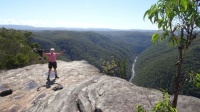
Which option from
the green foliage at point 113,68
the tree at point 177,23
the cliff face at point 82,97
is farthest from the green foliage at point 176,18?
the green foliage at point 113,68

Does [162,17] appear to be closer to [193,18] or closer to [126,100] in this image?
[193,18]

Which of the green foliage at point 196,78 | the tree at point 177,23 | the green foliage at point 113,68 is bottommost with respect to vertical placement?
the green foliage at point 113,68

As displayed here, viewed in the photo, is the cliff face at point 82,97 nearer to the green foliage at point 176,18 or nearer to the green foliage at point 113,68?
the green foliage at point 176,18

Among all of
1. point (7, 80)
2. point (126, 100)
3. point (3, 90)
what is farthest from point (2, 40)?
point (126, 100)

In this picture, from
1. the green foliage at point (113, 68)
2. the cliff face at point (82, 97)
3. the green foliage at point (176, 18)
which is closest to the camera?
the green foliage at point (176, 18)

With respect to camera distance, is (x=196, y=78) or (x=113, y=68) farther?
(x=113, y=68)

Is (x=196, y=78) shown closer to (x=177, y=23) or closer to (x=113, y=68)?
(x=177, y=23)

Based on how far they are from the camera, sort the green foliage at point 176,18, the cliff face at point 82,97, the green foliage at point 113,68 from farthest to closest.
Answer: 1. the green foliage at point 113,68
2. the cliff face at point 82,97
3. the green foliage at point 176,18

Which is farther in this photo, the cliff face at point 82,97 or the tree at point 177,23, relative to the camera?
the cliff face at point 82,97

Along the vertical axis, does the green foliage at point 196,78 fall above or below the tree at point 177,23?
below

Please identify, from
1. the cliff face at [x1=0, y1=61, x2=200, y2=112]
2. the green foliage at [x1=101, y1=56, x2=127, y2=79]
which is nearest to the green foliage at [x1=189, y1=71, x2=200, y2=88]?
the cliff face at [x1=0, y1=61, x2=200, y2=112]

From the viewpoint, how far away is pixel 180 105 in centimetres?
1160

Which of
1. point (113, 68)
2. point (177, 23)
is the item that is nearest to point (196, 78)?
point (177, 23)

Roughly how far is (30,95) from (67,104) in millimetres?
4846
